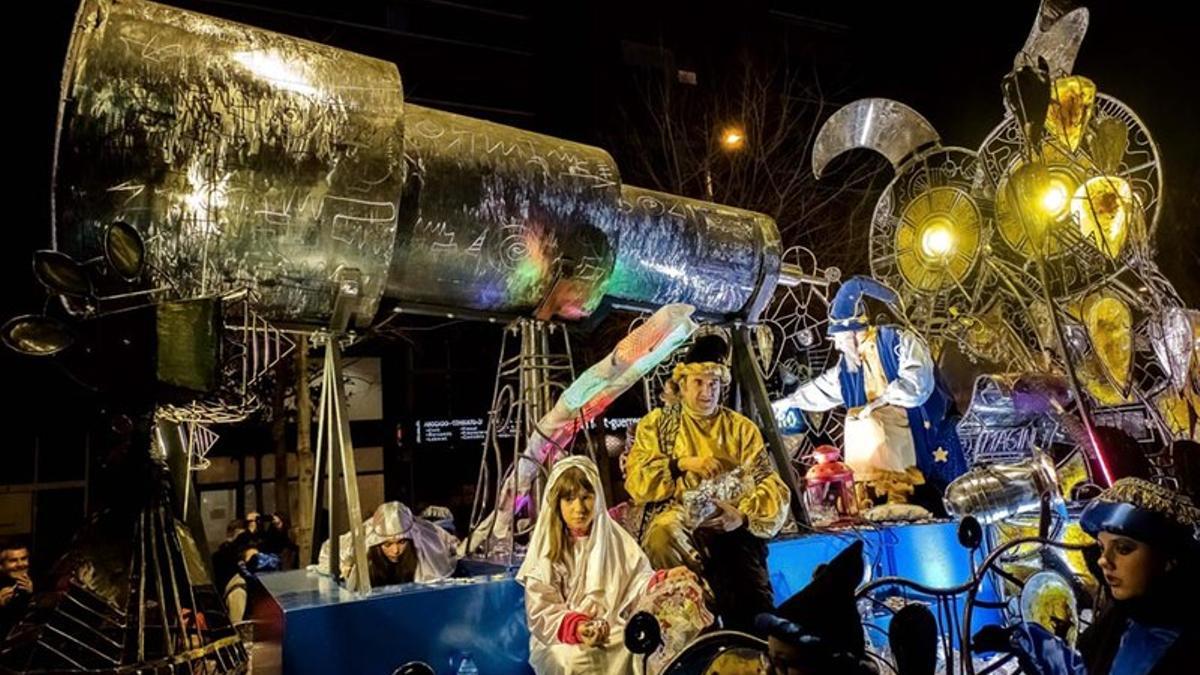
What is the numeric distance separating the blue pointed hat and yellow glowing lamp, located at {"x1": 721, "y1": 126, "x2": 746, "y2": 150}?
912 cm

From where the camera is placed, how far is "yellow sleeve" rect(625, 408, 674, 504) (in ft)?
15.2

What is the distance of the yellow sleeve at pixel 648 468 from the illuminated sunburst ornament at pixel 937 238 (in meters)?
3.81

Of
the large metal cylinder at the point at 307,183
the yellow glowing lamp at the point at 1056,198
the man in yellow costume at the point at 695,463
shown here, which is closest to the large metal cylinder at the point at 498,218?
the large metal cylinder at the point at 307,183

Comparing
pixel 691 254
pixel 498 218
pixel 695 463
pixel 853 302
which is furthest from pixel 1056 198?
pixel 498 218

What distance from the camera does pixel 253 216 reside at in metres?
3.36

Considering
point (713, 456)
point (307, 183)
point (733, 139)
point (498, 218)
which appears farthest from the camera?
point (733, 139)

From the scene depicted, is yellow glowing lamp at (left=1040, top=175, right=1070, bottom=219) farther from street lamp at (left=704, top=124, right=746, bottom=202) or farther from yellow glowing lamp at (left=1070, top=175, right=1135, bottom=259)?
street lamp at (left=704, top=124, right=746, bottom=202)

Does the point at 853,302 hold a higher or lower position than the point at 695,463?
higher

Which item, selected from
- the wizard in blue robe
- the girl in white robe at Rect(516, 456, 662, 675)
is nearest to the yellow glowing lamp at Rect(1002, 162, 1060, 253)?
the wizard in blue robe

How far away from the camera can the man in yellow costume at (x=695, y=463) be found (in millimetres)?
4191

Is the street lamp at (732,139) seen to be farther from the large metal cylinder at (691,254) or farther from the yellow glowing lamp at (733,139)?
the large metal cylinder at (691,254)

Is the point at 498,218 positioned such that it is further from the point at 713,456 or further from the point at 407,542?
the point at 407,542

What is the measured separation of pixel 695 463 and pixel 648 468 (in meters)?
0.31

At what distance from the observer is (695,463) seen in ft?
15.3
